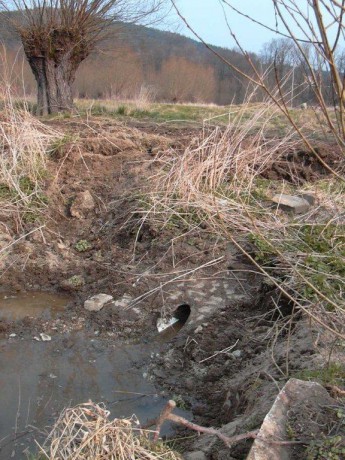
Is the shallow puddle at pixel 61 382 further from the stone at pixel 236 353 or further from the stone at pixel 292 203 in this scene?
the stone at pixel 292 203

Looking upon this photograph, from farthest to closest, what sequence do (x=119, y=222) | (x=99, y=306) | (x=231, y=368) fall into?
(x=119, y=222), (x=99, y=306), (x=231, y=368)

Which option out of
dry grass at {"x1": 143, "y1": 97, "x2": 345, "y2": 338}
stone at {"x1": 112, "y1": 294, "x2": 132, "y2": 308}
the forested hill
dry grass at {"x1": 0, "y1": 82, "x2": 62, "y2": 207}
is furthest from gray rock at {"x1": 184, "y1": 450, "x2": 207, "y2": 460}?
the forested hill

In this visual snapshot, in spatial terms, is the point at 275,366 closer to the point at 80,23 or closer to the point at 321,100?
the point at 321,100

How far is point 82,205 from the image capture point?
5391mm

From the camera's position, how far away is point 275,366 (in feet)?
10.0

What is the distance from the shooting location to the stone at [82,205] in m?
5.32

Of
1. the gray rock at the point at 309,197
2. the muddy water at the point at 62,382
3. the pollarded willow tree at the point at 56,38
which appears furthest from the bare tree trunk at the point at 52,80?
the muddy water at the point at 62,382

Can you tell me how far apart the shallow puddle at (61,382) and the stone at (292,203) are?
84.0 inches

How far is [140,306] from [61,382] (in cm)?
93

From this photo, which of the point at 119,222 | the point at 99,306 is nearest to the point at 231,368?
the point at 99,306

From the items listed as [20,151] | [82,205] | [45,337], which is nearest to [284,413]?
[45,337]

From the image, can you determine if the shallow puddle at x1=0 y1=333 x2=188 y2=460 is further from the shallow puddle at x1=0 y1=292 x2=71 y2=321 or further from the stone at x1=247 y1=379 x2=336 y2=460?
the stone at x1=247 y1=379 x2=336 y2=460

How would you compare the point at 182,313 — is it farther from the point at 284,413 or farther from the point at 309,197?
the point at 309,197

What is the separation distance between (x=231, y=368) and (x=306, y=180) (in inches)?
138
